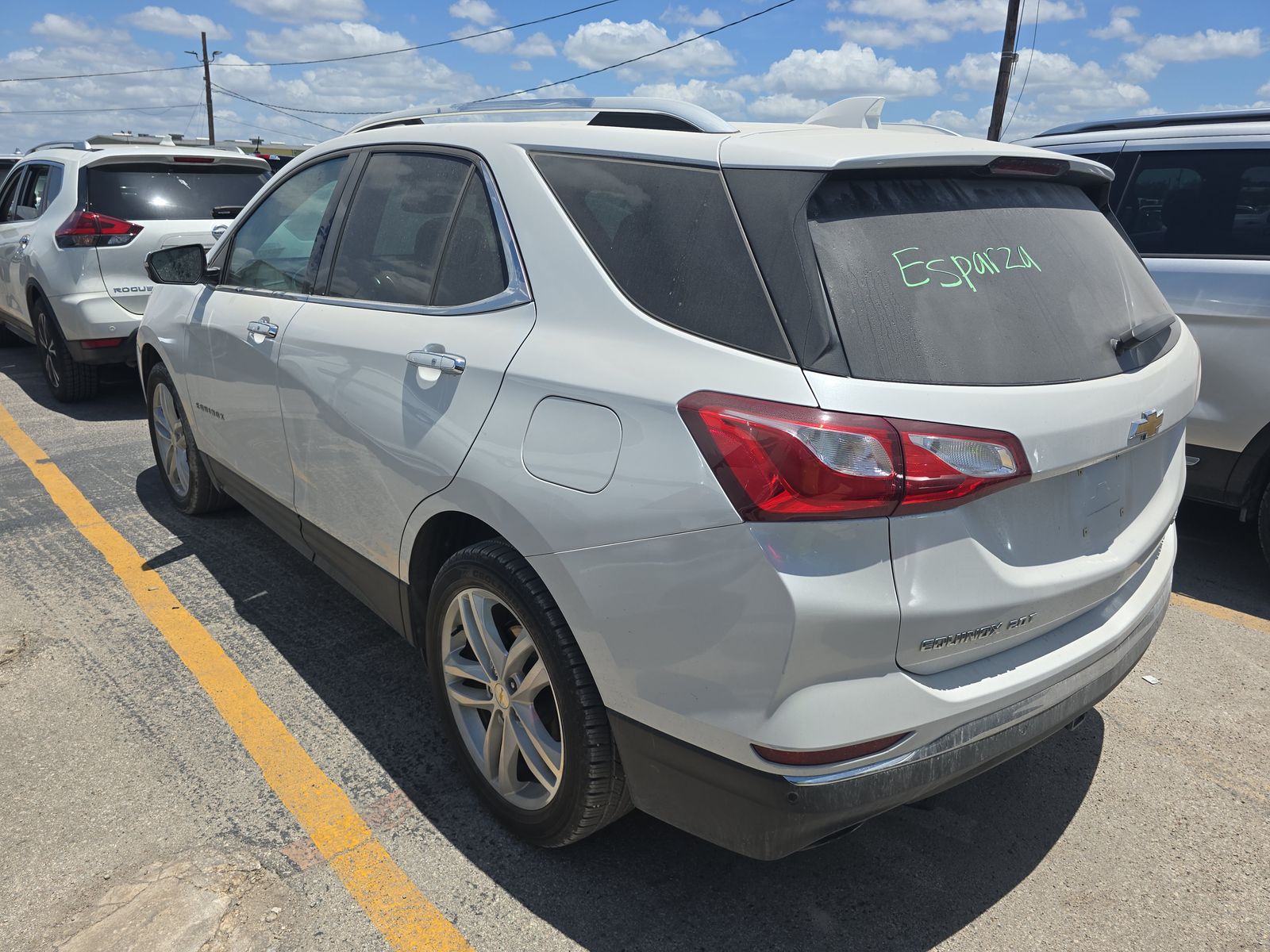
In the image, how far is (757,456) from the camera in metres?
1.81

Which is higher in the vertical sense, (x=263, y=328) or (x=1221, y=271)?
(x=1221, y=271)

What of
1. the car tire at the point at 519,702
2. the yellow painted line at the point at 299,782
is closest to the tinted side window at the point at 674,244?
the car tire at the point at 519,702

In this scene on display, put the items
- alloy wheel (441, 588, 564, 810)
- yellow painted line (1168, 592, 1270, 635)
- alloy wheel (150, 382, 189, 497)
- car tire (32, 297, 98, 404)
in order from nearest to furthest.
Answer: alloy wheel (441, 588, 564, 810)
yellow painted line (1168, 592, 1270, 635)
alloy wheel (150, 382, 189, 497)
car tire (32, 297, 98, 404)

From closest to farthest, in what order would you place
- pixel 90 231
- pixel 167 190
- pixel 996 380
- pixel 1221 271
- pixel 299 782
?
1. pixel 996 380
2. pixel 299 782
3. pixel 1221 271
4. pixel 90 231
5. pixel 167 190

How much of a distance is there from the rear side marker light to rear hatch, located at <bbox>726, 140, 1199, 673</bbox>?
0.54 feet

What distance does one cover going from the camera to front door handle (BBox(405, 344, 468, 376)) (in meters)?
2.48

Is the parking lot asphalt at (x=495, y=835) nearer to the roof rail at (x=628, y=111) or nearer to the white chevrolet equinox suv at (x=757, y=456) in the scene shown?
the white chevrolet equinox suv at (x=757, y=456)

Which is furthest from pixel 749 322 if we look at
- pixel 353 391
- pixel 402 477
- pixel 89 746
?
pixel 89 746

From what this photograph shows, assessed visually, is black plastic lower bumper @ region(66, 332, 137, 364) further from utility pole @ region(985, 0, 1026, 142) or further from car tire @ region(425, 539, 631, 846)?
utility pole @ region(985, 0, 1026, 142)

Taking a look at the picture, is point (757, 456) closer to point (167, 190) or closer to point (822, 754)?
point (822, 754)

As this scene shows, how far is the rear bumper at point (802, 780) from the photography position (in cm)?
188

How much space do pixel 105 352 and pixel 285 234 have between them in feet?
13.3

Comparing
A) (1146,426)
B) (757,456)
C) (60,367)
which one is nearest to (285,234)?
(757,456)

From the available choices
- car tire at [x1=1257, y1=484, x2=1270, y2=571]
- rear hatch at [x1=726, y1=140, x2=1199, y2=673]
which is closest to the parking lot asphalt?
car tire at [x1=1257, y1=484, x2=1270, y2=571]
